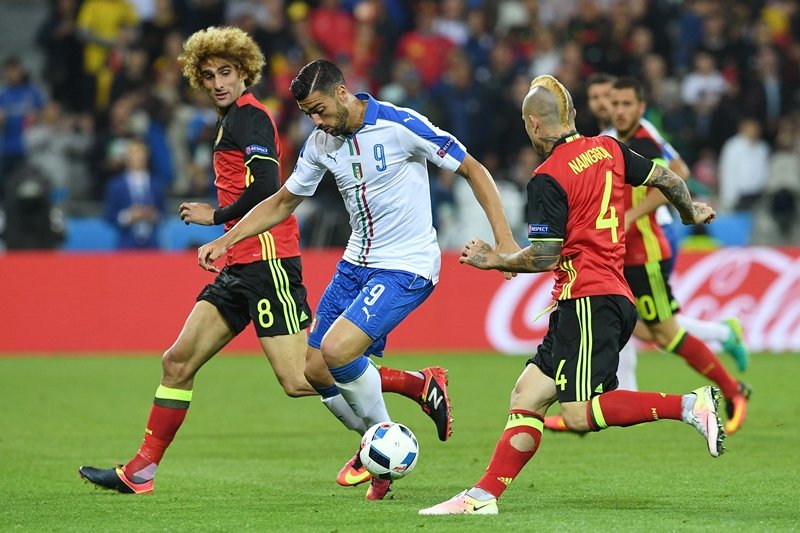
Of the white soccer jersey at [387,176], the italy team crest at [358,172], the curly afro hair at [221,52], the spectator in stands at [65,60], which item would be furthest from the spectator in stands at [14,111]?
the italy team crest at [358,172]

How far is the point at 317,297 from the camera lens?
52.5ft

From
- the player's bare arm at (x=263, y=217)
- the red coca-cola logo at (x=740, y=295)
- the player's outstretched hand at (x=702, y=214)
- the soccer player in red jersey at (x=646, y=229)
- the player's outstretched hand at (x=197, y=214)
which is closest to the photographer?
the player's outstretched hand at (x=702, y=214)

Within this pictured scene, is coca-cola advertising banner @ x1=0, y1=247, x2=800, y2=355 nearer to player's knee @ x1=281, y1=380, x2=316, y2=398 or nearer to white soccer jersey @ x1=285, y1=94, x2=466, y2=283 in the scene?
player's knee @ x1=281, y1=380, x2=316, y2=398

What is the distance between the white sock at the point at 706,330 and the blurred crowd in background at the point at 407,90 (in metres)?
6.17

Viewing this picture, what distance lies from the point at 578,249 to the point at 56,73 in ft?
48.8

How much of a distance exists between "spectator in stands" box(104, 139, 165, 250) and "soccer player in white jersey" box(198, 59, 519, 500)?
32.4 feet

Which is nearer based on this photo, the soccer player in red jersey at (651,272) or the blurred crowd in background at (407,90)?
the soccer player in red jersey at (651,272)

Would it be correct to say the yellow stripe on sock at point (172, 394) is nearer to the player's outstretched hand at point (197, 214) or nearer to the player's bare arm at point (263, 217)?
the player's bare arm at point (263, 217)

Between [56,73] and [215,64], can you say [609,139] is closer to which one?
[215,64]

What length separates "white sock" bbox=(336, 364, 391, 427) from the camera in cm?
745

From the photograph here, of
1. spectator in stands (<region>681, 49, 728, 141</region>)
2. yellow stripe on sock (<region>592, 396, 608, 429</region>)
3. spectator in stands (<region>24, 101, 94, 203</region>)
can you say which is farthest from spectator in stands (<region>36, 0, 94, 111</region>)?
yellow stripe on sock (<region>592, 396, 608, 429</region>)

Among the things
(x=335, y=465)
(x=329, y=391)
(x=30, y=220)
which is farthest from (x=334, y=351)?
(x=30, y=220)

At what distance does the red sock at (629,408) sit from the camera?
661 centimetres

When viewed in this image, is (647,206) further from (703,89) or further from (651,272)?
(703,89)
